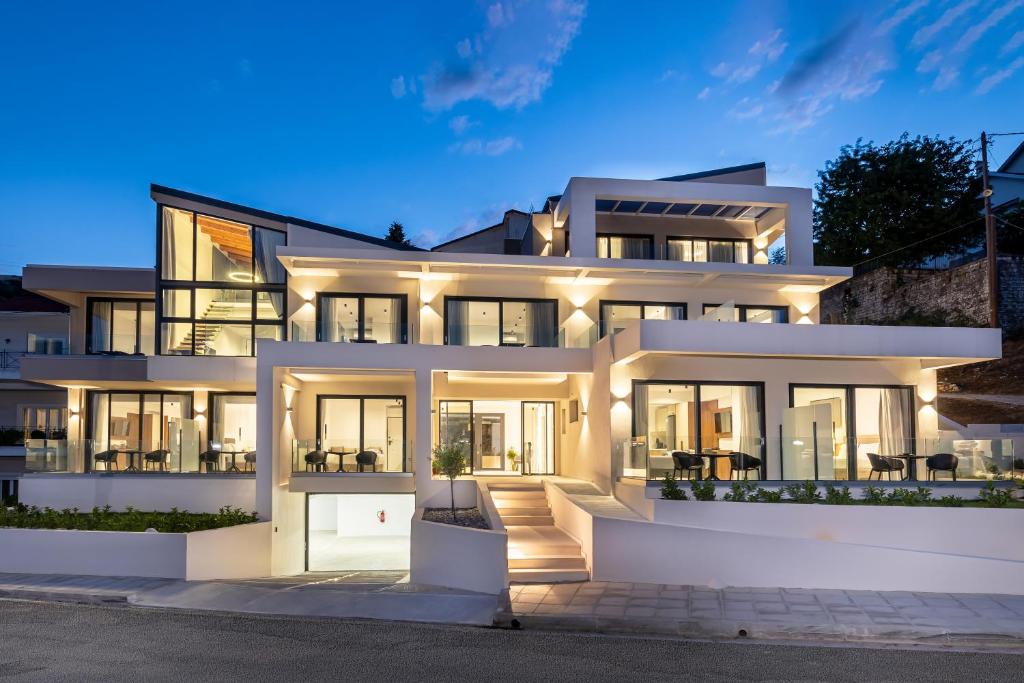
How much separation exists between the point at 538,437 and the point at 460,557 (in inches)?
436

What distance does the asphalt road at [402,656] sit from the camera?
7.62 meters

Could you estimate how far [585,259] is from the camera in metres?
21.3

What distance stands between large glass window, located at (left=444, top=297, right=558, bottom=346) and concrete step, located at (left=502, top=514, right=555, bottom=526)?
5.87 meters

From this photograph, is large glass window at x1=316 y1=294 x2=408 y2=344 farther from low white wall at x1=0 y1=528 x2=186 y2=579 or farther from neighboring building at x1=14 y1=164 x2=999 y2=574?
low white wall at x1=0 y1=528 x2=186 y2=579

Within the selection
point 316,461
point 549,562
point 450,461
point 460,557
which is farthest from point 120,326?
point 549,562

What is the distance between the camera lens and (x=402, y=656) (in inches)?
330

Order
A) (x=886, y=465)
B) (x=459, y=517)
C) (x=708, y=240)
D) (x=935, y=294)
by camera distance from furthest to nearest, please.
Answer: (x=935, y=294) → (x=708, y=240) → (x=459, y=517) → (x=886, y=465)

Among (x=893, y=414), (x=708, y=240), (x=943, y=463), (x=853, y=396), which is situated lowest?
(x=943, y=463)

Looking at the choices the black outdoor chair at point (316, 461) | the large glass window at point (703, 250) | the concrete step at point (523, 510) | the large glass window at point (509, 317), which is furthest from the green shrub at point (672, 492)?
the large glass window at point (703, 250)

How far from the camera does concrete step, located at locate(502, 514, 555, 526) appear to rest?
17.0m

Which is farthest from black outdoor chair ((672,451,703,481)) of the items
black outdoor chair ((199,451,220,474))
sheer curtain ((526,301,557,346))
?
black outdoor chair ((199,451,220,474))

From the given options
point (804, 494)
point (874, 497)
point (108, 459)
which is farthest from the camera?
point (108, 459)

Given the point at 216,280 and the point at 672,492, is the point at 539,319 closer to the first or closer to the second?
the point at 216,280

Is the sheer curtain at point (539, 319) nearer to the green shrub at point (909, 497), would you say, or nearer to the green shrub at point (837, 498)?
the green shrub at point (837, 498)
